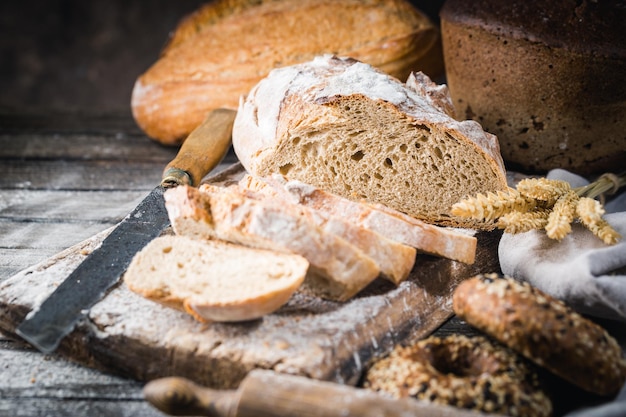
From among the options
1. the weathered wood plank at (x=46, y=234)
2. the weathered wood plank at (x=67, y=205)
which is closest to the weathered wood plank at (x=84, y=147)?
the weathered wood plank at (x=67, y=205)

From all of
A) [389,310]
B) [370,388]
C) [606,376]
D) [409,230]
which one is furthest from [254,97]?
[606,376]

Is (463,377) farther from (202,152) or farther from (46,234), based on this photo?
(46,234)

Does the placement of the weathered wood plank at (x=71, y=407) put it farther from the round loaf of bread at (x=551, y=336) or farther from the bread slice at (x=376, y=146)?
the bread slice at (x=376, y=146)

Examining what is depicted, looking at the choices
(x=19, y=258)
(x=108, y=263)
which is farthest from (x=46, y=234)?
(x=108, y=263)

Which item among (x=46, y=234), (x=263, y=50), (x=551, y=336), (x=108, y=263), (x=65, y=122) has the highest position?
(x=263, y=50)

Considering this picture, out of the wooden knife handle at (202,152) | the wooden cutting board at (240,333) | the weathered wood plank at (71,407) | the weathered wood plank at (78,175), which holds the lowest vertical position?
the weathered wood plank at (78,175)

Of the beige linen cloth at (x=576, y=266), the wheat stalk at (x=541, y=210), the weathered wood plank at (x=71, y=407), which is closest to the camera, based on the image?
the weathered wood plank at (x=71, y=407)
